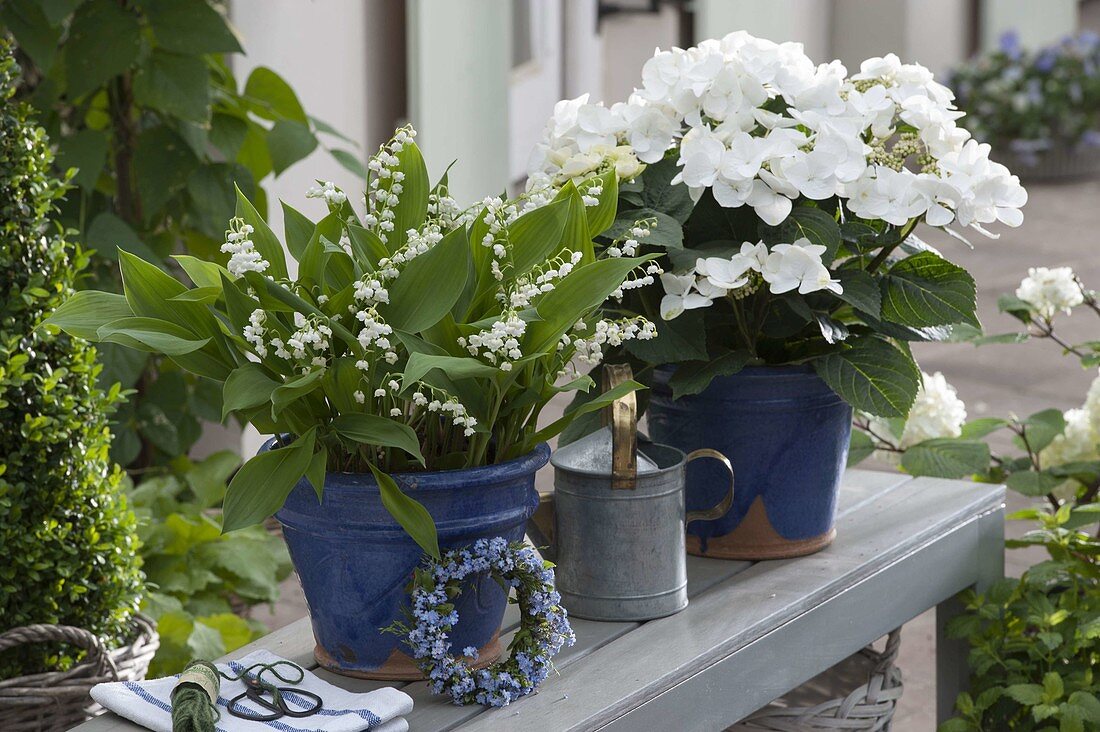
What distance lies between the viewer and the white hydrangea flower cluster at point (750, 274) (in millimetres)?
1181

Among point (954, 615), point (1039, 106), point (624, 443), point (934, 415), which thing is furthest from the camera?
point (1039, 106)

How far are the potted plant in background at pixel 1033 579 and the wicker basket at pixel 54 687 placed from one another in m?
0.98

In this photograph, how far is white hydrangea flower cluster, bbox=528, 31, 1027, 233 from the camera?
1.20 m

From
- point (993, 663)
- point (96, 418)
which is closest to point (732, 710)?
point (993, 663)

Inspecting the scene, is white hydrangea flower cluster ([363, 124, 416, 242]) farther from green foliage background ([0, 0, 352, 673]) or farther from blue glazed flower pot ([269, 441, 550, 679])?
green foliage background ([0, 0, 352, 673])

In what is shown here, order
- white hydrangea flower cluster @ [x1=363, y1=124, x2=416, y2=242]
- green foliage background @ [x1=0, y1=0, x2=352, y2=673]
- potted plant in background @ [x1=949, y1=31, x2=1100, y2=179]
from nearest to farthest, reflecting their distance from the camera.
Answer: white hydrangea flower cluster @ [x1=363, y1=124, x2=416, y2=242] < green foliage background @ [x1=0, y1=0, x2=352, y2=673] < potted plant in background @ [x1=949, y1=31, x2=1100, y2=179]

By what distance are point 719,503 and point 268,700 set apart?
0.49 m

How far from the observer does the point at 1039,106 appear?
7.27 metres

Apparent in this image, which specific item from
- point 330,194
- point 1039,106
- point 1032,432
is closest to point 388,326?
point 330,194

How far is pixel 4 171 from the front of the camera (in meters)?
1.56

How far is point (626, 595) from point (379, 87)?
2.50 meters

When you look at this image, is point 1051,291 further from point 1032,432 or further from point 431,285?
point 431,285

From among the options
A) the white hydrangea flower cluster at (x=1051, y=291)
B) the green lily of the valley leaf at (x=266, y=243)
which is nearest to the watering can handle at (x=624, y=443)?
the green lily of the valley leaf at (x=266, y=243)

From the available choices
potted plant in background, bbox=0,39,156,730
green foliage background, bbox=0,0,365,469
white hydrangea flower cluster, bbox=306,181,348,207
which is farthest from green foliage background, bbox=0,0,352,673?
white hydrangea flower cluster, bbox=306,181,348,207
